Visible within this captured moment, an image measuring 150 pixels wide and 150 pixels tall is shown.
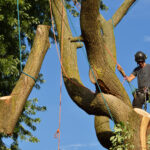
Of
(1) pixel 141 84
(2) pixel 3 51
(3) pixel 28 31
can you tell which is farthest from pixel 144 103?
(3) pixel 28 31

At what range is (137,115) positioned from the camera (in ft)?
20.2

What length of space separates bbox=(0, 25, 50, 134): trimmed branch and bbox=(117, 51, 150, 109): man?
2105 millimetres

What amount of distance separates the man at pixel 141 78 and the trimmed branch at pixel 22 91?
2.11 metres

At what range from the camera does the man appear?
6.77 metres

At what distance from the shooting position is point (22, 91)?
521 cm

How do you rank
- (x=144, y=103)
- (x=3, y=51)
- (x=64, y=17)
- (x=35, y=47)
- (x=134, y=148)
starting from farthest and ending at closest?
(x=3, y=51)
(x=64, y=17)
(x=144, y=103)
(x=134, y=148)
(x=35, y=47)

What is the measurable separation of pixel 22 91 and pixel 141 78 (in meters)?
2.81

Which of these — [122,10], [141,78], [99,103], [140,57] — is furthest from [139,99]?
[122,10]

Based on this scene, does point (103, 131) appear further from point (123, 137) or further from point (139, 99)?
point (123, 137)

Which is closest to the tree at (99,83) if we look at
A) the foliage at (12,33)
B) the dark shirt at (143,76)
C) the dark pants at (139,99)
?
the dark pants at (139,99)

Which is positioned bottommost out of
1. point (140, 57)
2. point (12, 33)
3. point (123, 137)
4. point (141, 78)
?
point (123, 137)

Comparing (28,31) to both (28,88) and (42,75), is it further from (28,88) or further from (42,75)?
(28,88)

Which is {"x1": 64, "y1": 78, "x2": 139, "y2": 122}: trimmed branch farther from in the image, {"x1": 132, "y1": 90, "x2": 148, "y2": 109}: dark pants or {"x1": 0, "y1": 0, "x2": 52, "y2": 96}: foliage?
{"x1": 0, "y1": 0, "x2": 52, "y2": 96}: foliage

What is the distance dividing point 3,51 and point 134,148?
5442mm
